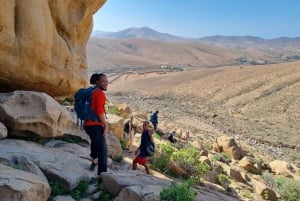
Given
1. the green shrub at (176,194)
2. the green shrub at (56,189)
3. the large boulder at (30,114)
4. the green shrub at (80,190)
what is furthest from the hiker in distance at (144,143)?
the green shrub at (176,194)

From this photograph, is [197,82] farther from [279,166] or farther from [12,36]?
[12,36]

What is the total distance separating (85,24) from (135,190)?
28.8 feet

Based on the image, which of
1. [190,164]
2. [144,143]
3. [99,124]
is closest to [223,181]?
[190,164]

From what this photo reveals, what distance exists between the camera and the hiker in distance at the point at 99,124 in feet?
23.8

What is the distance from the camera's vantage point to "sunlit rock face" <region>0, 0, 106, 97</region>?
9.87 m

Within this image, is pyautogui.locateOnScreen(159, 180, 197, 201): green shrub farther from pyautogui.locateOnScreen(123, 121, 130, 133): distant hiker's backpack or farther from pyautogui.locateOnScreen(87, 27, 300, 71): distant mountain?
pyautogui.locateOnScreen(87, 27, 300, 71): distant mountain

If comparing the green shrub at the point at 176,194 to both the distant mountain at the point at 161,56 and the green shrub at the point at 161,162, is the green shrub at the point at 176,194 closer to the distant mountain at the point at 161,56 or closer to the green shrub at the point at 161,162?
the green shrub at the point at 161,162

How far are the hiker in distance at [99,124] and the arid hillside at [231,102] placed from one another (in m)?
17.9

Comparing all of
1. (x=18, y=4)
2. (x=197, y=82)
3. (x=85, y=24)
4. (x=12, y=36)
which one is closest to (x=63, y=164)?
(x=12, y=36)

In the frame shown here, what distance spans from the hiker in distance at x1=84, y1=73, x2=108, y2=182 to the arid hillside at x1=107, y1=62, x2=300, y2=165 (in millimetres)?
17891

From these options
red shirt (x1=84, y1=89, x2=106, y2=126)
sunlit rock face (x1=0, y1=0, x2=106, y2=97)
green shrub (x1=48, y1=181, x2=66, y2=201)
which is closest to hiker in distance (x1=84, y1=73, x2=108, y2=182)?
red shirt (x1=84, y1=89, x2=106, y2=126)

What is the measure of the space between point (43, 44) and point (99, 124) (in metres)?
4.04

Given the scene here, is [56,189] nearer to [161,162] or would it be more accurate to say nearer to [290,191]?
[161,162]

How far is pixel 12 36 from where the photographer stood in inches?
384
